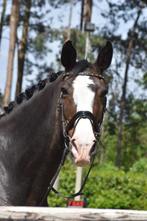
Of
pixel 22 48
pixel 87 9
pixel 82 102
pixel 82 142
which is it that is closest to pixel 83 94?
pixel 82 102

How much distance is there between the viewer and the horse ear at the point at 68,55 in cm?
520

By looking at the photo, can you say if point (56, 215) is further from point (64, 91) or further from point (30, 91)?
point (30, 91)

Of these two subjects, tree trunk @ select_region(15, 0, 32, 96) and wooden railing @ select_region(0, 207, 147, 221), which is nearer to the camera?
wooden railing @ select_region(0, 207, 147, 221)

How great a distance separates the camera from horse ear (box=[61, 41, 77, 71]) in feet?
17.1

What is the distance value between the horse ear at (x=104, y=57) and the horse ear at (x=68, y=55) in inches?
9.2

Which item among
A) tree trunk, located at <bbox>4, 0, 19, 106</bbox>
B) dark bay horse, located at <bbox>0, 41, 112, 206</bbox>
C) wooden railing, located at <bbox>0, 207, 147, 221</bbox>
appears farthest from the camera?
tree trunk, located at <bbox>4, 0, 19, 106</bbox>

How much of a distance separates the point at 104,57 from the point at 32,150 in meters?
1.02

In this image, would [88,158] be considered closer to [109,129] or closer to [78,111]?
[78,111]

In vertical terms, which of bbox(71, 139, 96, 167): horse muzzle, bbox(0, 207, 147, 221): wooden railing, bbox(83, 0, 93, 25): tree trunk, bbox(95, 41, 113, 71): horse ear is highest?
bbox(83, 0, 93, 25): tree trunk

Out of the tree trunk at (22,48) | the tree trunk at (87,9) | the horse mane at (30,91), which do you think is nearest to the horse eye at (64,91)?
the horse mane at (30,91)

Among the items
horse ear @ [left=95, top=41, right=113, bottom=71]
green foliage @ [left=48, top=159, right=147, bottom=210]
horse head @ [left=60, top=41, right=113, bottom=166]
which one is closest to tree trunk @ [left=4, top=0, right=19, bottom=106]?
green foliage @ [left=48, top=159, right=147, bottom=210]

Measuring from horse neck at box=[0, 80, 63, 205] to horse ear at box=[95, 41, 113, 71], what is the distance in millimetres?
470

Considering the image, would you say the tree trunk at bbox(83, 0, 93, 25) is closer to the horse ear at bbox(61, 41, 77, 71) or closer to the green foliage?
the green foliage

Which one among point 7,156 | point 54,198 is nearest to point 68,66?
Answer: point 7,156
